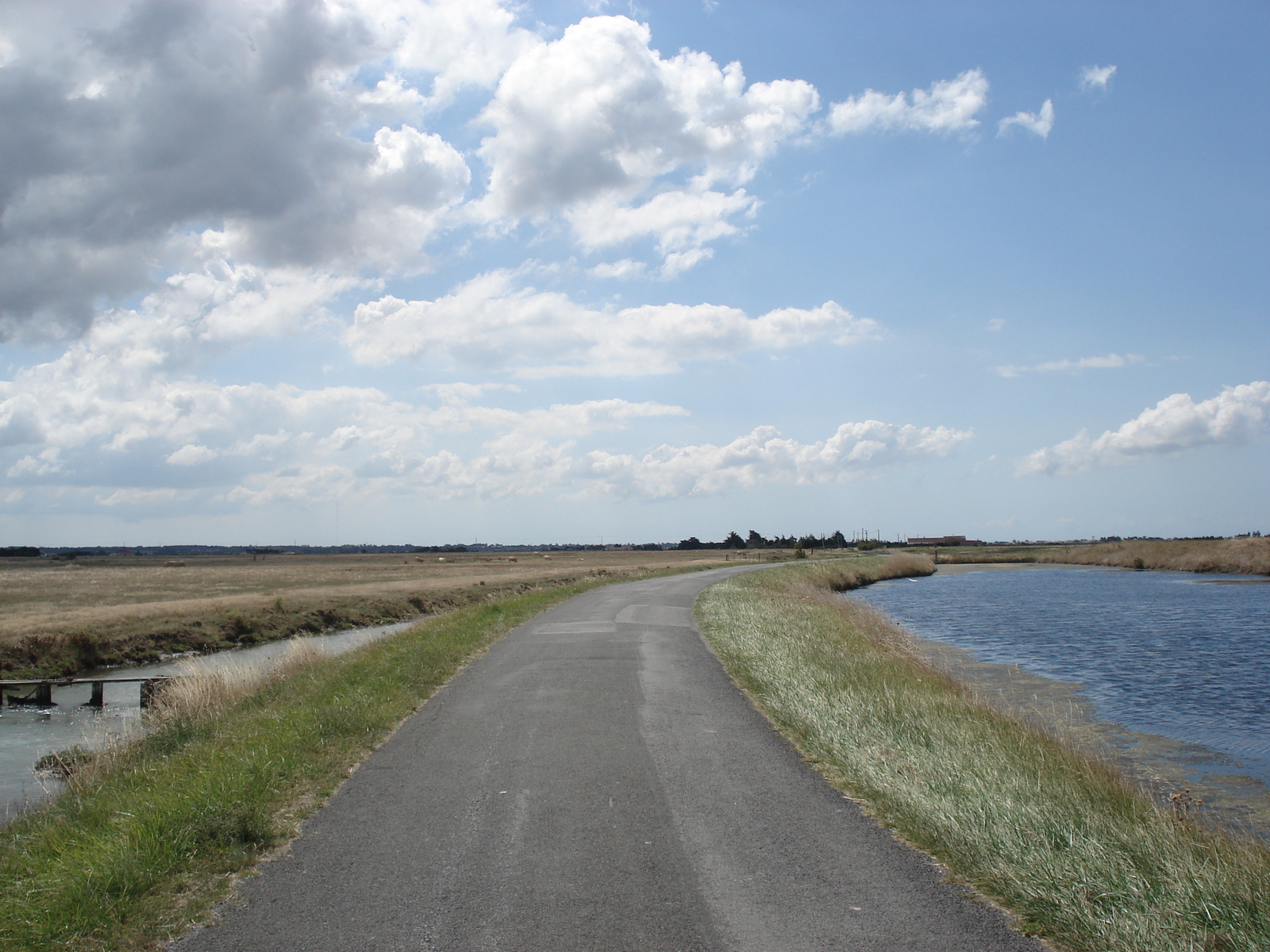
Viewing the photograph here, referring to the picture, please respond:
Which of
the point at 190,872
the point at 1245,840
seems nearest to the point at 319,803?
the point at 190,872

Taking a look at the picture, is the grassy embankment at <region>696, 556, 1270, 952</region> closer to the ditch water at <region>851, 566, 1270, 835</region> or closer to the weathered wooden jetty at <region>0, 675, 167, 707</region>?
the ditch water at <region>851, 566, 1270, 835</region>

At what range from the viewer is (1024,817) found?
6.52 meters

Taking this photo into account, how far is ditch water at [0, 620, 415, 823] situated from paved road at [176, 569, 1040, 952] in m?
6.49

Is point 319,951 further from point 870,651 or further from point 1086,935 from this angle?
point 870,651

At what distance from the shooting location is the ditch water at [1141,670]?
39.9 feet

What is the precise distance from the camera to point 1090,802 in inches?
285

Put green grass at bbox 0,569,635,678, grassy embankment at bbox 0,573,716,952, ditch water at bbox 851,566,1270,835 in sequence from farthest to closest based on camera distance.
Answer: green grass at bbox 0,569,635,678
ditch water at bbox 851,566,1270,835
grassy embankment at bbox 0,573,716,952

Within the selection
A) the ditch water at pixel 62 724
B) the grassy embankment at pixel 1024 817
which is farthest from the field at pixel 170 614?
the grassy embankment at pixel 1024 817

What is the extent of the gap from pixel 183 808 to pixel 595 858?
369 centimetres

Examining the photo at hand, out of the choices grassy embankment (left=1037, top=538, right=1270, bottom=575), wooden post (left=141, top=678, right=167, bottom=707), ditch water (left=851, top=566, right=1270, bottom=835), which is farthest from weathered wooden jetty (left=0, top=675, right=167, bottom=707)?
grassy embankment (left=1037, top=538, right=1270, bottom=575)

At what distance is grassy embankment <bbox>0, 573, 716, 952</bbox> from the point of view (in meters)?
5.08

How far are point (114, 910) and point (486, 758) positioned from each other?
13.5 ft

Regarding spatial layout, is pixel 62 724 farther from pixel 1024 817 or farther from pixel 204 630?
pixel 1024 817

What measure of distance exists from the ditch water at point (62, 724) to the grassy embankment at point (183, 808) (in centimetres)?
133
